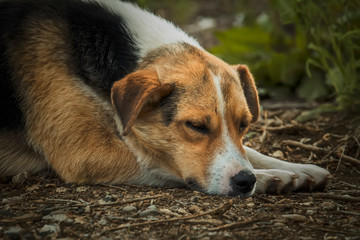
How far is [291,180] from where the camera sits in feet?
10.5

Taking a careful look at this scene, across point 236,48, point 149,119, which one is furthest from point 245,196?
point 236,48

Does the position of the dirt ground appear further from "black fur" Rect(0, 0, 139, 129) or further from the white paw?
"black fur" Rect(0, 0, 139, 129)

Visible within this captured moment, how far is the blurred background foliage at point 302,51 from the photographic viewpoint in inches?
182


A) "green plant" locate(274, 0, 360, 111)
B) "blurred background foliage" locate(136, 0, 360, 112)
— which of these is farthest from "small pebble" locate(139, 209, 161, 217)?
"green plant" locate(274, 0, 360, 111)

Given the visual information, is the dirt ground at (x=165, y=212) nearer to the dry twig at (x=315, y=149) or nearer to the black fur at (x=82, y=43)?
the dry twig at (x=315, y=149)

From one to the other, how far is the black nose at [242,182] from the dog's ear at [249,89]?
35.7 inches

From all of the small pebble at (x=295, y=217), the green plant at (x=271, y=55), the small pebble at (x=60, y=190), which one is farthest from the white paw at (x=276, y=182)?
the green plant at (x=271, y=55)

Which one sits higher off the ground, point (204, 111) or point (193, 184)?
point (204, 111)

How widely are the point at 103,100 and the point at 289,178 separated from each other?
4.93ft

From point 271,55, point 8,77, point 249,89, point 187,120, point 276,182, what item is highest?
point 271,55

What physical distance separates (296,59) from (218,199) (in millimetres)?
3728

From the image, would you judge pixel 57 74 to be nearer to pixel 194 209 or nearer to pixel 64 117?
pixel 64 117

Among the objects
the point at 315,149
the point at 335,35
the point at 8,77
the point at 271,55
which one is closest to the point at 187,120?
the point at 8,77

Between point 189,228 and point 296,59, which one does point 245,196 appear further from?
point 296,59
